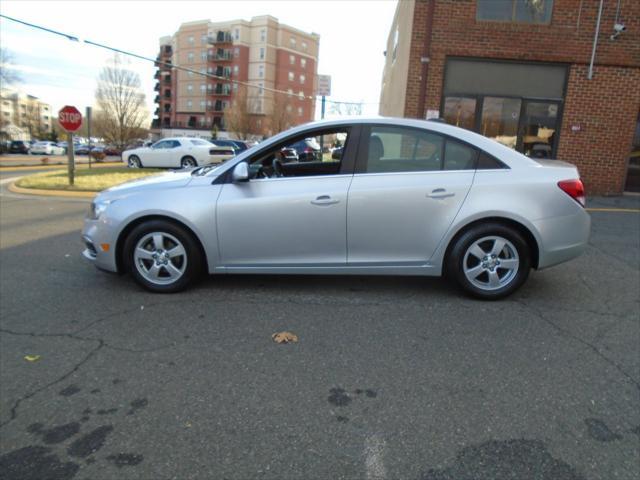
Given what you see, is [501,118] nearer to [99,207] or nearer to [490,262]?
[490,262]

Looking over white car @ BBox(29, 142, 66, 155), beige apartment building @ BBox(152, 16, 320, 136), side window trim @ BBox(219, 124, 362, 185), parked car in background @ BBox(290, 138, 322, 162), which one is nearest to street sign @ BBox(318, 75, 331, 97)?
parked car in background @ BBox(290, 138, 322, 162)

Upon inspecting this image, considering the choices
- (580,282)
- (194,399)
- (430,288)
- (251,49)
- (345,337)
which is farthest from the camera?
(251,49)

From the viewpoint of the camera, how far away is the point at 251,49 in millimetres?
85188

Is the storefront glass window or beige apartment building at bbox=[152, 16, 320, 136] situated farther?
beige apartment building at bbox=[152, 16, 320, 136]

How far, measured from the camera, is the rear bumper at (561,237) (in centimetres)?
421

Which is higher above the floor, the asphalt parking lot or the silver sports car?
the silver sports car

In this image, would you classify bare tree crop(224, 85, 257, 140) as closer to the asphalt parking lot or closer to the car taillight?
the asphalt parking lot

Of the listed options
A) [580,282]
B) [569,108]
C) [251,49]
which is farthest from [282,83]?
[580,282]

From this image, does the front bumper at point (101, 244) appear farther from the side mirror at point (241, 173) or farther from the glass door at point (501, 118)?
the glass door at point (501, 118)

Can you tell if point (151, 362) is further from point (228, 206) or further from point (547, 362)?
point (547, 362)

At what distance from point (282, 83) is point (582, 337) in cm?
8719

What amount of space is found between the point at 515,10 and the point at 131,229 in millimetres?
10884

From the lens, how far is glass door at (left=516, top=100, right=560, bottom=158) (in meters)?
11.8

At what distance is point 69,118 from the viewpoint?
12.0 metres
